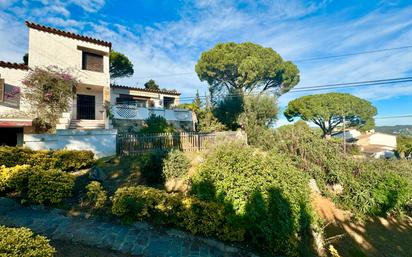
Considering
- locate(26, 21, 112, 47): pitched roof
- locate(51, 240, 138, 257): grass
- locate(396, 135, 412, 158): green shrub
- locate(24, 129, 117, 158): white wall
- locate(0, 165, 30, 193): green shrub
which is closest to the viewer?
locate(51, 240, 138, 257): grass

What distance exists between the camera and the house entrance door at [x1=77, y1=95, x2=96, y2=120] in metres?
18.3

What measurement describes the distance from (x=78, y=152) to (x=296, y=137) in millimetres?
11406

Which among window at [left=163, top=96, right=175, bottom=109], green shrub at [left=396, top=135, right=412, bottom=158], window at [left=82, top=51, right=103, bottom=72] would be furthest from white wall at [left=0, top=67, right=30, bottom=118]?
green shrub at [left=396, top=135, right=412, bottom=158]

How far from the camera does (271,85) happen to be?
112 feet

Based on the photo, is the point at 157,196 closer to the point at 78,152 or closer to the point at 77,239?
the point at 77,239

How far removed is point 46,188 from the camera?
6512 mm

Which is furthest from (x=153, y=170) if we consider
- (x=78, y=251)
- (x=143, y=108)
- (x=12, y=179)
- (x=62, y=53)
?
(x=62, y=53)

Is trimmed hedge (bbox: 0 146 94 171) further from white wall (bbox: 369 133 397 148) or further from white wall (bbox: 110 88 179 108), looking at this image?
white wall (bbox: 369 133 397 148)

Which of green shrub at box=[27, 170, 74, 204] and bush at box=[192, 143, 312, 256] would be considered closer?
bush at box=[192, 143, 312, 256]

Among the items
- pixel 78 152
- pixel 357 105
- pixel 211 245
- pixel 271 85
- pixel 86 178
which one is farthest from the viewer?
pixel 357 105

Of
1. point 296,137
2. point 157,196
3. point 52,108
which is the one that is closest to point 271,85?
point 296,137

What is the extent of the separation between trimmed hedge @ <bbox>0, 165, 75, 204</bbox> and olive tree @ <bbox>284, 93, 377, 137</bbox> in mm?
39837

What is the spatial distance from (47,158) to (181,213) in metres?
Result: 7.18

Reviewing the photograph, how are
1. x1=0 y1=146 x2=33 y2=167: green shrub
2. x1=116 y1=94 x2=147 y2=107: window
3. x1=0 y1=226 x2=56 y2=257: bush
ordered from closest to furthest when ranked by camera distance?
x1=0 y1=226 x2=56 y2=257: bush < x1=0 y1=146 x2=33 y2=167: green shrub < x1=116 y1=94 x2=147 y2=107: window
